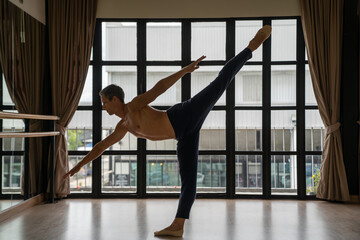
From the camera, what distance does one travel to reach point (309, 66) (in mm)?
4699

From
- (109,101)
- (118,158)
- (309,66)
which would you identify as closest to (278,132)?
(309,66)

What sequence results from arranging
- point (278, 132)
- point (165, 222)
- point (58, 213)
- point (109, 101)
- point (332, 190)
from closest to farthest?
point (109, 101), point (165, 222), point (58, 213), point (332, 190), point (278, 132)

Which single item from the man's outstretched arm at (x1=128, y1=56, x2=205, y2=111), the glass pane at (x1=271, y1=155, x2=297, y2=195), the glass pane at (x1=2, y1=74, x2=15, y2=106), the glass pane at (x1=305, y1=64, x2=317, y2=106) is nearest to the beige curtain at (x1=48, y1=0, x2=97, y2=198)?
the glass pane at (x1=2, y1=74, x2=15, y2=106)

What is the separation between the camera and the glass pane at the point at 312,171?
4.88 m

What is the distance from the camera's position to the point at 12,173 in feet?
12.9

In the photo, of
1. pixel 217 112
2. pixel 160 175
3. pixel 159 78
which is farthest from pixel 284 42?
pixel 160 175

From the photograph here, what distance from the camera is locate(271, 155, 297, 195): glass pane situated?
16.0 feet

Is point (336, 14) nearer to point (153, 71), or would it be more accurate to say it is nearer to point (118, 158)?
point (153, 71)

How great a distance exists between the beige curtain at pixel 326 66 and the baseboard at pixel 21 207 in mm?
3341

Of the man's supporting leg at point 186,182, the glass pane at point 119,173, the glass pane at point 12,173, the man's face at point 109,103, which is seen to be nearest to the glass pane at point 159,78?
the glass pane at point 119,173

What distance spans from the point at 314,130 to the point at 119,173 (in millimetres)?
2554

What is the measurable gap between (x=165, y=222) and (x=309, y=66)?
2591 millimetres

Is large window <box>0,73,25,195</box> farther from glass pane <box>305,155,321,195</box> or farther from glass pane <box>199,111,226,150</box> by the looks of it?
glass pane <box>305,155,321,195</box>

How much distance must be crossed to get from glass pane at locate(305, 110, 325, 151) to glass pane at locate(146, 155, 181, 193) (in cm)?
175
